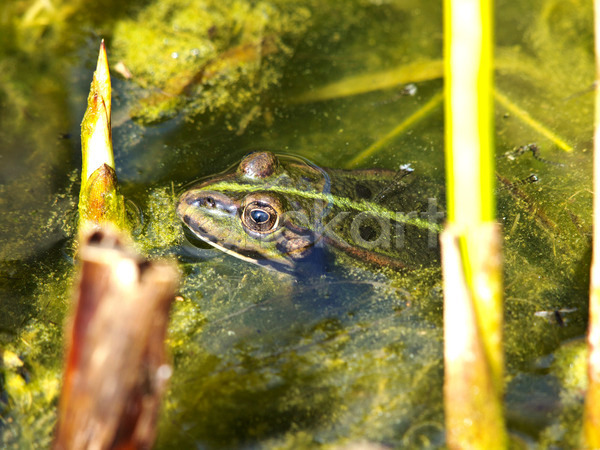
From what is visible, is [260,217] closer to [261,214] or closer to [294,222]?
[261,214]

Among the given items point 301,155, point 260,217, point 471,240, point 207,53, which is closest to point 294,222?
point 260,217

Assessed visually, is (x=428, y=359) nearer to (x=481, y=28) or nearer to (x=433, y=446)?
(x=433, y=446)

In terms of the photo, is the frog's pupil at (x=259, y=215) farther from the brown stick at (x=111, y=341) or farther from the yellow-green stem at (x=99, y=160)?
the brown stick at (x=111, y=341)

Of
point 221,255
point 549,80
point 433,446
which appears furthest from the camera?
point 549,80

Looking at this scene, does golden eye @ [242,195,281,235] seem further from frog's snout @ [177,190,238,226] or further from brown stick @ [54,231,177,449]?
brown stick @ [54,231,177,449]

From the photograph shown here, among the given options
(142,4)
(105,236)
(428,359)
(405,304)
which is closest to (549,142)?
(405,304)

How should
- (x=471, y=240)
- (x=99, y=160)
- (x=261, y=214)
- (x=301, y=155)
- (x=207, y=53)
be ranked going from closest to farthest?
1. (x=471, y=240)
2. (x=99, y=160)
3. (x=261, y=214)
4. (x=301, y=155)
5. (x=207, y=53)

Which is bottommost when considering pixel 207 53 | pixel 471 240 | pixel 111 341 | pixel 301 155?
pixel 111 341
